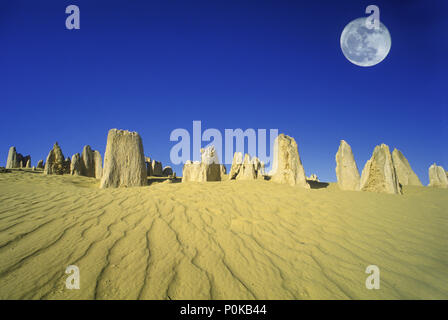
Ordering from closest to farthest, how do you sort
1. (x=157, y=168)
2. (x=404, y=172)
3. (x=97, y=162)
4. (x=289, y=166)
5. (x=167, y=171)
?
(x=289, y=166) < (x=404, y=172) < (x=97, y=162) < (x=157, y=168) < (x=167, y=171)

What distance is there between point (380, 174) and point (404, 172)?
26.2 ft

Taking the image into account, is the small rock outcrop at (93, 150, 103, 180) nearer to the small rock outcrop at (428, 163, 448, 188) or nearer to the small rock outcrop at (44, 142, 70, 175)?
the small rock outcrop at (44, 142, 70, 175)

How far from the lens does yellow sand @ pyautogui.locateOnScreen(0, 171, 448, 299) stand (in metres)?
2.16

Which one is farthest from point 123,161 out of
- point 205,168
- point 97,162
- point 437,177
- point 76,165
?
point 437,177

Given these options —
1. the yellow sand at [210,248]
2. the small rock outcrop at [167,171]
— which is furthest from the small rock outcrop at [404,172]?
the small rock outcrop at [167,171]

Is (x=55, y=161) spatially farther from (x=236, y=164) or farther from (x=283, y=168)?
(x=283, y=168)

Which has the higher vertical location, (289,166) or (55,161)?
(55,161)

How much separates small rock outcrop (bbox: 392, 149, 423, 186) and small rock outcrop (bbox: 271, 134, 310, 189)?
Answer: 8.87m

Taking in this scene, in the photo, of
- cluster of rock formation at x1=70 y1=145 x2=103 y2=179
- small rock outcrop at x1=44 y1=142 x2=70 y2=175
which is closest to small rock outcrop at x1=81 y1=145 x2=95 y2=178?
cluster of rock formation at x1=70 y1=145 x2=103 y2=179

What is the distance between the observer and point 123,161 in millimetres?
8461

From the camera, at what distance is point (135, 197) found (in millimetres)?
5129

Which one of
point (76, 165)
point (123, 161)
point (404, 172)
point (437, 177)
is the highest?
point (76, 165)
